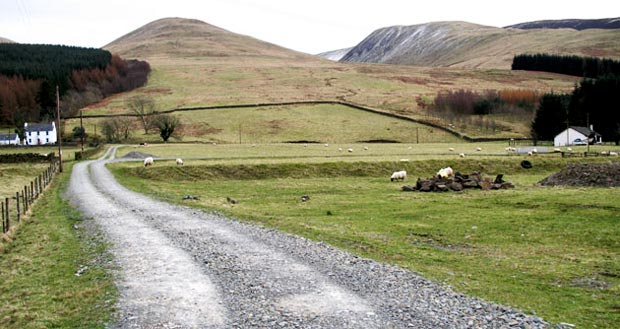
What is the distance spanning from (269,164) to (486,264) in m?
39.4

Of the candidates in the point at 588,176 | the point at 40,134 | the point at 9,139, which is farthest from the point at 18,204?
the point at 40,134

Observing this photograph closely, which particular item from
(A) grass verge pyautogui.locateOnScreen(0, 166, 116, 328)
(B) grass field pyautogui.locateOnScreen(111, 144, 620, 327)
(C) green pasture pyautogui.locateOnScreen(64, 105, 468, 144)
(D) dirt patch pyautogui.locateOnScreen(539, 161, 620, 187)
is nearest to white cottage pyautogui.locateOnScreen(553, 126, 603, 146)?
(C) green pasture pyautogui.locateOnScreen(64, 105, 468, 144)

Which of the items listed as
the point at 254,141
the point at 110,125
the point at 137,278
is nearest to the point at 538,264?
the point at 137,278

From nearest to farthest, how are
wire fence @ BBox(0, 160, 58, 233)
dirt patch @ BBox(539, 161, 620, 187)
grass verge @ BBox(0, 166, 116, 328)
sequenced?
grass verge @ BBox(0, 166, 116, 328) < wire fence @ BBox(0, 160, 58, 233) < dirt patch @ BBox(539, 161, 620, 187)

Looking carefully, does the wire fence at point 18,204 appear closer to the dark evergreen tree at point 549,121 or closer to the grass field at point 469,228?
the grass field at point 469,228

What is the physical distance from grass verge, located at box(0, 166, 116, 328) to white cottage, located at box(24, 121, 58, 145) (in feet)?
369

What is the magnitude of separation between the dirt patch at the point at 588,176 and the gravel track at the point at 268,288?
85.7 feet

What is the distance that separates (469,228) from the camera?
990 inches

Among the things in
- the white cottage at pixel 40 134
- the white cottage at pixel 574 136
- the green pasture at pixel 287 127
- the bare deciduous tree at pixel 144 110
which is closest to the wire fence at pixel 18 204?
the green pasture at pixel 287 127

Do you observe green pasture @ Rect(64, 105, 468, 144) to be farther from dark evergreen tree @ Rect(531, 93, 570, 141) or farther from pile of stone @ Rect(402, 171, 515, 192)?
pile of stone @ Rect(402, 171, 515, 192)

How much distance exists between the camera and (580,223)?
24.8 metres

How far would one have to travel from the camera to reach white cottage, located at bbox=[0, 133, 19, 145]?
120 m

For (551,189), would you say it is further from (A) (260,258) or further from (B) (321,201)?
(A) (260,258)

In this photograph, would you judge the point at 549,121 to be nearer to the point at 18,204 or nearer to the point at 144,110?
the point at 144,110
